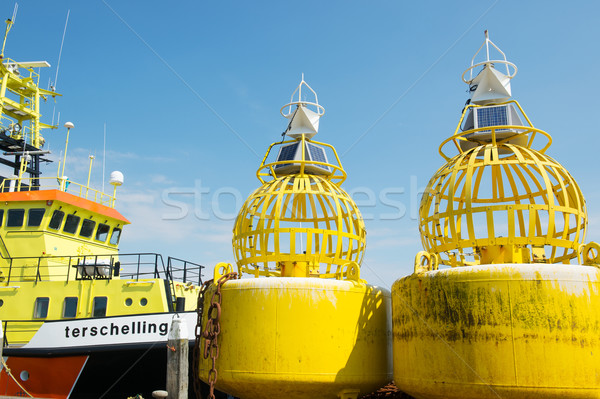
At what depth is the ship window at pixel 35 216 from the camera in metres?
16.8

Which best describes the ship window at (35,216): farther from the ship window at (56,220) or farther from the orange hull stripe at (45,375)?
the orange hull stripe at (45,375)

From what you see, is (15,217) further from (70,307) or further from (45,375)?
(45,375)

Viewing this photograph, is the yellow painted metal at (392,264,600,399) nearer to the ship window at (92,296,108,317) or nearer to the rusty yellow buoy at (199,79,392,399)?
the rusty yellow buoy at (199,79,392,399)

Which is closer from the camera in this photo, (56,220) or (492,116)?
(492,116)

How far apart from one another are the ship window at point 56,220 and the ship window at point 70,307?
145 inches

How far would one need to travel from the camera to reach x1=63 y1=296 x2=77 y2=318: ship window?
1411 cm

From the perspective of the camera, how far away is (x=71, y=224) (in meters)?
17.4

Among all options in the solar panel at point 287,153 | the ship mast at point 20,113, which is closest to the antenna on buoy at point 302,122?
the solar panel at point 287,153

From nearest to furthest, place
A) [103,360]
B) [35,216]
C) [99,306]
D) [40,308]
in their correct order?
[103,360] → [99,306] → [40,308] → [35,216]

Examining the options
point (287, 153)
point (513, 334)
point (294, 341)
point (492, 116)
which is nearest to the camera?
point (513, 334)

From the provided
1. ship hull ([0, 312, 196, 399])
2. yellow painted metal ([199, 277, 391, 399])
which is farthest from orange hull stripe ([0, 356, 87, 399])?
yellow painted metal ([199, 277, 391, 399])

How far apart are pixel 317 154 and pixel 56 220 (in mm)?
11058

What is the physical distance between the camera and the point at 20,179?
1903 cm

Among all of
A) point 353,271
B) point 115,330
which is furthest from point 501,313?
point 115,330
